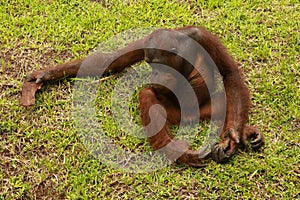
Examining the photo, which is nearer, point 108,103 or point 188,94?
point 188,94

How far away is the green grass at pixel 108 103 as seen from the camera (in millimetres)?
3270

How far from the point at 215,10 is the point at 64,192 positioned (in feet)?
7.42

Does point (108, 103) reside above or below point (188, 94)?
below

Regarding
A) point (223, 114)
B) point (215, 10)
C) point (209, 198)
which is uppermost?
point (215, 10)

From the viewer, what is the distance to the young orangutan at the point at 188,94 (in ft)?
11.0

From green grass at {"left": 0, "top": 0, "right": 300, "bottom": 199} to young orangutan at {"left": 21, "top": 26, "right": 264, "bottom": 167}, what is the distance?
104mm

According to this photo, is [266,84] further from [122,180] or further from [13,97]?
[13,97]

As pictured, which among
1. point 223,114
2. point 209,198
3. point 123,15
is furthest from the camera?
point 123,15

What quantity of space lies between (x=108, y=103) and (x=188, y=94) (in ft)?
2.07

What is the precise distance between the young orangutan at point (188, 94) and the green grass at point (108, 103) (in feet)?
0.34

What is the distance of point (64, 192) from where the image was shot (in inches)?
128

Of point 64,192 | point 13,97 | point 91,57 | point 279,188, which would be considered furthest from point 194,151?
point 13,97

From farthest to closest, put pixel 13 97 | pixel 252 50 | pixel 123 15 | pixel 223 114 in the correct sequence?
pixel 123 15, pixel 252 50, pixel 13 97, pixel 223 114

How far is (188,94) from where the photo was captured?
11.7 ft
